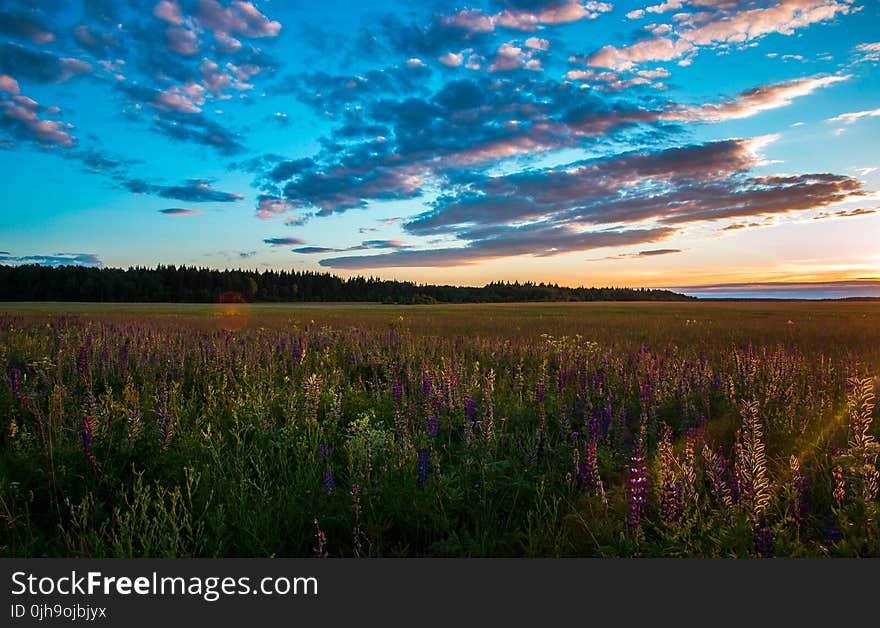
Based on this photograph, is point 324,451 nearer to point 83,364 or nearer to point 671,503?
point 671,503

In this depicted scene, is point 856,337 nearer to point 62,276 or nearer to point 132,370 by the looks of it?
point 132,370

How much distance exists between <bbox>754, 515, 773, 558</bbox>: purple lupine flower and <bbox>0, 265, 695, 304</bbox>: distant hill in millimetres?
79741

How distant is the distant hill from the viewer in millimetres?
95250

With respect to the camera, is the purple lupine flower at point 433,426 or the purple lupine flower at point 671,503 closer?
the purple lupine flower at point 671,503

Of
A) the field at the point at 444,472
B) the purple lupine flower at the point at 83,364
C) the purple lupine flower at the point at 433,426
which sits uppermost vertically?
the purple lupine flower at the point at 83,364

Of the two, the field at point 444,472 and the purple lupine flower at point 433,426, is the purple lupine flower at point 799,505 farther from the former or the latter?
the purple lupine flower at point 433,426

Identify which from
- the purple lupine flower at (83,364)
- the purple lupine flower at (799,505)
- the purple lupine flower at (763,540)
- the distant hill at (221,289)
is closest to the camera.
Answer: the purple lupine flower at (763,540)

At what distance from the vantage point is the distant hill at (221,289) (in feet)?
313

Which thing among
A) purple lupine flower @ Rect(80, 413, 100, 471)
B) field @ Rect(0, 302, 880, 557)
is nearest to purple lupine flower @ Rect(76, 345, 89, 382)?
field @ Rect(0, 302, 880, 557)

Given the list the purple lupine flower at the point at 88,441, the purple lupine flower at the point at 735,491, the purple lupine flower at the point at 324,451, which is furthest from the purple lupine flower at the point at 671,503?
the purple lupine flower at the point at 88,441

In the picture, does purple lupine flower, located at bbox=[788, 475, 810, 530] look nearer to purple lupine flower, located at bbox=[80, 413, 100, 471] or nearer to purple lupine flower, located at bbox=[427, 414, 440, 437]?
purple lupine flower, located at bbox=[427, 414, 440, 437]

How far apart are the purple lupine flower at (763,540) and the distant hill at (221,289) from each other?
262ft

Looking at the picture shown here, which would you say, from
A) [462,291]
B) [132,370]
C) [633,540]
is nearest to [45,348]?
[132,370]

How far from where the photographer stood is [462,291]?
367ft
